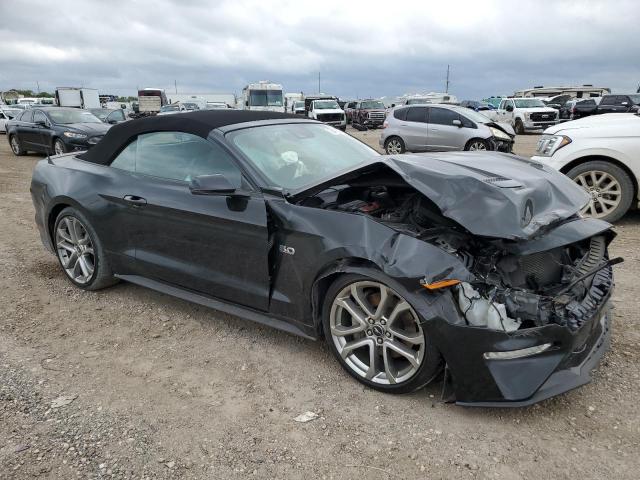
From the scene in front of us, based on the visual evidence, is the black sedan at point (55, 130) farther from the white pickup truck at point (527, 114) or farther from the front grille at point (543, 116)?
the front grille at point (543, 116)

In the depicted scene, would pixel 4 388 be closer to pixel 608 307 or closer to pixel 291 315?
pixel 291 315

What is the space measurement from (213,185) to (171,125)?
38.3 inches

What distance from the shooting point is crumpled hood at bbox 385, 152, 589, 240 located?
2527 millimetres

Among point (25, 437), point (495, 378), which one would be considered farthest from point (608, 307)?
point (25, 437)

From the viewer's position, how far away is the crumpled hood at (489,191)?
8.30 ft

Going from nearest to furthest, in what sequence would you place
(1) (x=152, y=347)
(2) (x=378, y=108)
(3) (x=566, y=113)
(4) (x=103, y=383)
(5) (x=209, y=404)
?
(5) (x=209, y=404) < (4) (x=103, y=383) < (1) (x=152, y=347) < (3) (x=566, y=113) < (2) (x=378, y=108)

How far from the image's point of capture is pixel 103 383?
296 cm

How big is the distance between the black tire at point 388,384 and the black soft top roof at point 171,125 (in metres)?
1.49

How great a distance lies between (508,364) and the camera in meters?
2.34

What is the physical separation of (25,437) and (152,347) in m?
1.01

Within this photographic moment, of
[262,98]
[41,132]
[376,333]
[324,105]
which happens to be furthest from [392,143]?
[262,98]

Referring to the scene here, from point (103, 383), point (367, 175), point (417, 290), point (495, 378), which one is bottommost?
point (103, 383)

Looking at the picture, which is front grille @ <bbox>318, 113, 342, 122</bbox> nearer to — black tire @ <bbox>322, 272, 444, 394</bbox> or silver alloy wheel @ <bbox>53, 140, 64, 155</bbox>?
silver alloy wheel @ <bbox>53, 140, 64, 155</bbox>

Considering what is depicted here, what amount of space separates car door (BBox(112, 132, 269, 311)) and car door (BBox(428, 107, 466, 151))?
10.8 metres
